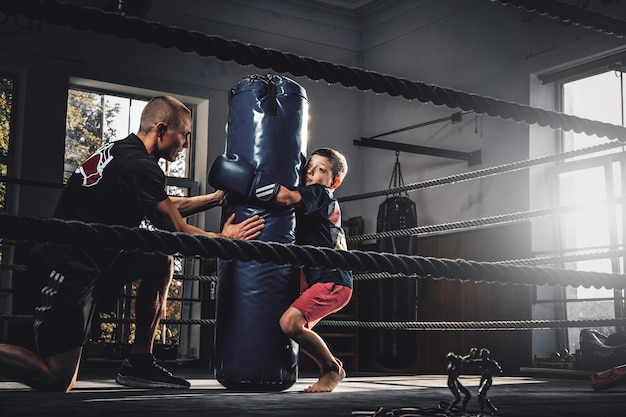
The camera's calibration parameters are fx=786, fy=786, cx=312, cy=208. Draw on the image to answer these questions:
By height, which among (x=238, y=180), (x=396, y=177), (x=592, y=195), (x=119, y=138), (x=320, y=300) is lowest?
(x=320, y=300)

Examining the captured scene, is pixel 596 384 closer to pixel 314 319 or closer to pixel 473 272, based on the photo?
pixel 314 319

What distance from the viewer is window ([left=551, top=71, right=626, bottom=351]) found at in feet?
17.6

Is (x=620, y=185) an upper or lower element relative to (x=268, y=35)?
lower

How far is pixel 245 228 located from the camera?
2283 millimetres

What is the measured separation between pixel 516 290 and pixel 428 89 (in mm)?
4984

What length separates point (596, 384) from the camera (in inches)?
97.0

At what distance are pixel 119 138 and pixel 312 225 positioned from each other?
437cm

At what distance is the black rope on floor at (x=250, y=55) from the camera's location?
36.1 inches

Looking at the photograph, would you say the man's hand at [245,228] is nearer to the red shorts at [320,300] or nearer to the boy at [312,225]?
the boy at [312,225]

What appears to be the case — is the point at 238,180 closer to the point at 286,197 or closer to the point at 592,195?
the point at 286,197

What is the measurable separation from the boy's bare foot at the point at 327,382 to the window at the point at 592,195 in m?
3.34

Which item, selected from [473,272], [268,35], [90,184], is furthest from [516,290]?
[473,272]

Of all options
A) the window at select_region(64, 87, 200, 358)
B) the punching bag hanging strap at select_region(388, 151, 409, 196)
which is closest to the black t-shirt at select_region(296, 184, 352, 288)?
the window at select_region(64, 87, 200, 358)

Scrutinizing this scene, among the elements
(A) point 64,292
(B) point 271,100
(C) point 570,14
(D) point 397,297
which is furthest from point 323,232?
(D) point 397,297
